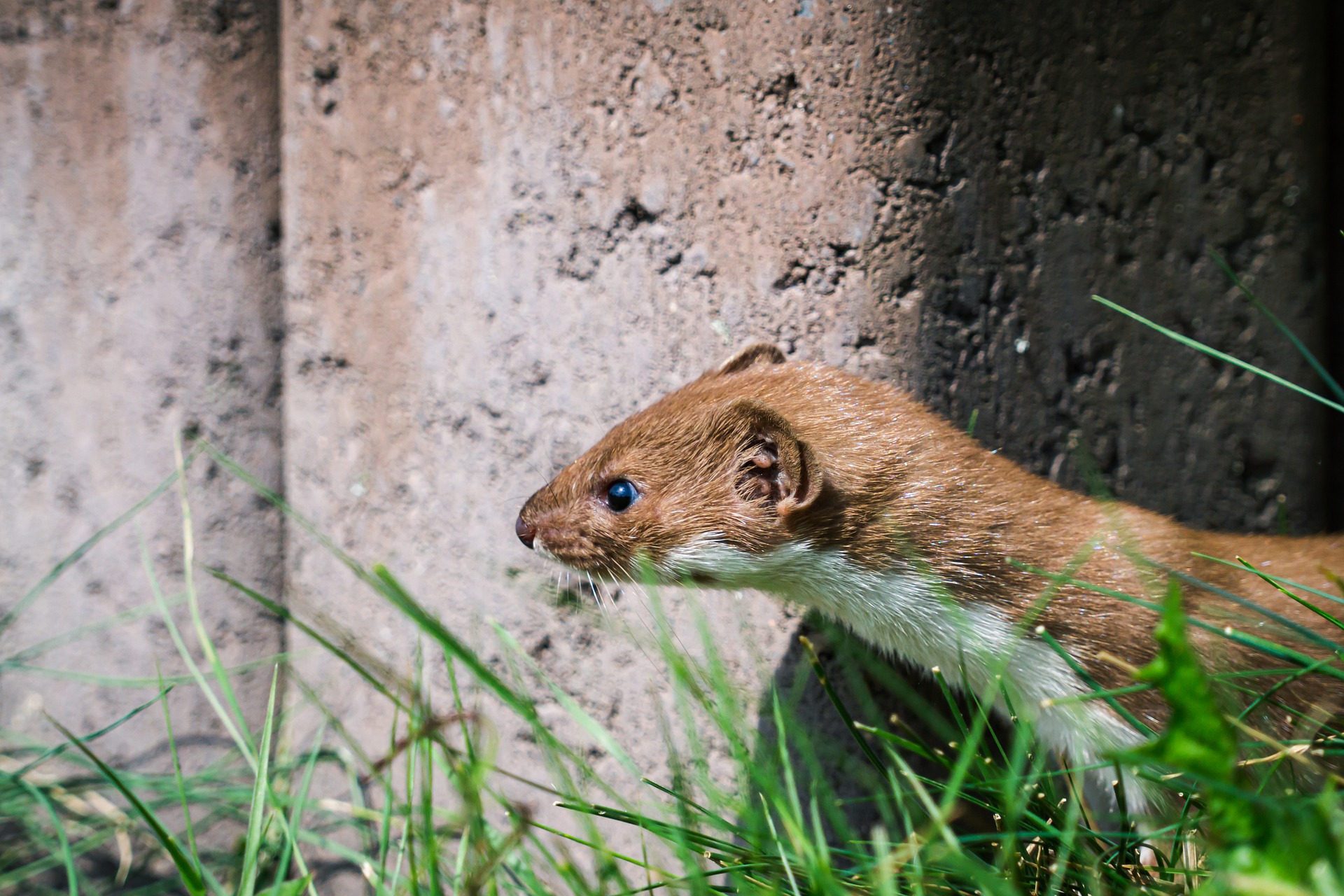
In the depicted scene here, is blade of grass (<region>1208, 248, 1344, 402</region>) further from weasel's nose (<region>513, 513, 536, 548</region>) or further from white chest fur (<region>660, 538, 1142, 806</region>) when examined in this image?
weasel's nose (<region>513, 513, 536, 548</region>)

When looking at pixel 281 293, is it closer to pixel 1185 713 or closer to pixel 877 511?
pixel 877 511

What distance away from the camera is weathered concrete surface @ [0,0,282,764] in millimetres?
2395

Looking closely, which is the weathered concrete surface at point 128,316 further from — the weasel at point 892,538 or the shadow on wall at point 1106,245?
the shadow on wall at point 1106,245

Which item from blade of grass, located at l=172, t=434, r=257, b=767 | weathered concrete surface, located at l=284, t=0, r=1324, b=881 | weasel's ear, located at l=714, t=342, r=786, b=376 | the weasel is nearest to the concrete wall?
weathered concrete surface, located at l=284, t=0, r=1324, b=881

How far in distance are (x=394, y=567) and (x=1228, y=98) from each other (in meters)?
2.23

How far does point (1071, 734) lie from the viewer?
60.6 inches

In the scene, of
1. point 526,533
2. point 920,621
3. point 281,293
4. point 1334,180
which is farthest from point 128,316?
point 1334,180

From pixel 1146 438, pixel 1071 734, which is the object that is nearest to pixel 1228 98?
pixel 1146 438

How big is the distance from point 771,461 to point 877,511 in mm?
193

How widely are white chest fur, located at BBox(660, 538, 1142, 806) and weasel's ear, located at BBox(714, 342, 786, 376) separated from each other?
12.5 inches

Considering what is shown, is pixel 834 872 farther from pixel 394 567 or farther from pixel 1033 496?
pixel 394 567

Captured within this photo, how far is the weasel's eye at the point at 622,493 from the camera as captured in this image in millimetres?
1612

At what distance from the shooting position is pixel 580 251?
1.94 metres

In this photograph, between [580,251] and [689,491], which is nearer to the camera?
[689,491]
